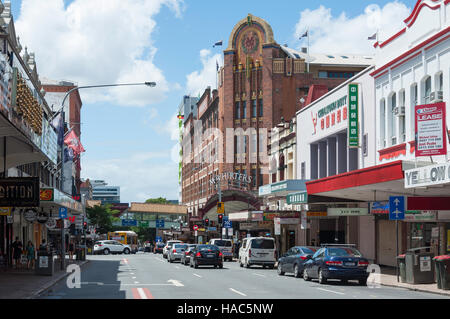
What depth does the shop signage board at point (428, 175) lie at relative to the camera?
22641mm

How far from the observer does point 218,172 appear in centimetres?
7875

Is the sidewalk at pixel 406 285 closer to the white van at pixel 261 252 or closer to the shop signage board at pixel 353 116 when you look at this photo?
the shop signage board at pixel 353 116

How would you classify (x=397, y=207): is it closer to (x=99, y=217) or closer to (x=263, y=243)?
(x=263, y=243)

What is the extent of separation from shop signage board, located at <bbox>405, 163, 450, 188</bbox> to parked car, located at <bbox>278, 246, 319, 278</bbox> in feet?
21.2

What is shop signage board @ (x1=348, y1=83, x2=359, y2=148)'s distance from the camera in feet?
123

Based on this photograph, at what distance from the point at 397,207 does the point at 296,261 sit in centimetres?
595

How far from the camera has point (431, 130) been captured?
25703mm

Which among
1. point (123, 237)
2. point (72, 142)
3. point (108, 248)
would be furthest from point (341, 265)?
point (123, 237)

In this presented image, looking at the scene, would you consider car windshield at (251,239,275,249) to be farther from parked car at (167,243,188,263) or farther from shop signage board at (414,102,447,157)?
shop signage board at (414,102,447,157)

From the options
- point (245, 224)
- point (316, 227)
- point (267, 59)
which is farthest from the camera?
point (267, 59)

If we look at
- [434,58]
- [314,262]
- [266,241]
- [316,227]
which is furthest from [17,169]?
[434,58]
